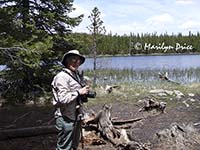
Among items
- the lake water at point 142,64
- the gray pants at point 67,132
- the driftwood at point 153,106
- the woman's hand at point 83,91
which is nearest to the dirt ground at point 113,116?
the driftwood at point 153,106

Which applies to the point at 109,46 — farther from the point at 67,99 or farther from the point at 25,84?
the point at 67,99

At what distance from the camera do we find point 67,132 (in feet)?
18.4

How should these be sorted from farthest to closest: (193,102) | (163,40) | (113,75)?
(163,40) → (113,75) → (193,102)

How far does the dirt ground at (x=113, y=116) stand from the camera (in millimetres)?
9047

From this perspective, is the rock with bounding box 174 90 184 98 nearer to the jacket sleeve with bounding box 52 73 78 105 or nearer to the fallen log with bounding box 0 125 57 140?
the fallen log with bounding box 0 125 57 140

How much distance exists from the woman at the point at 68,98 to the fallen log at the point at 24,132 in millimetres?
3932

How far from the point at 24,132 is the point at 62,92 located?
451 centimetres

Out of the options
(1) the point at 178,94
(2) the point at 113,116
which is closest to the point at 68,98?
(2) the point at 113,116

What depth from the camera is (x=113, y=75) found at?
28.2m

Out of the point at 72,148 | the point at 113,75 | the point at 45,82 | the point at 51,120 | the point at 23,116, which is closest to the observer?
the point at 72,148

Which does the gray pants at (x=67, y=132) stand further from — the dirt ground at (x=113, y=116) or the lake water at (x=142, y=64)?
the lake water at (x=142, y=64)

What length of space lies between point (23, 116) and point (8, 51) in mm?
5170

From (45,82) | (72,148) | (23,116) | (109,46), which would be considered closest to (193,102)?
(45,82)

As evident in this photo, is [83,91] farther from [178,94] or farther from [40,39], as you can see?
[178,94]
